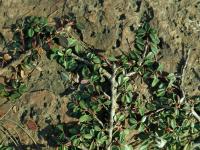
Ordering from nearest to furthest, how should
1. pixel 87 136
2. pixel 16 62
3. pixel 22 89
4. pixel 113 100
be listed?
pixel 87 136
pixel 113 100
pixel 22 89
pixel 16 62

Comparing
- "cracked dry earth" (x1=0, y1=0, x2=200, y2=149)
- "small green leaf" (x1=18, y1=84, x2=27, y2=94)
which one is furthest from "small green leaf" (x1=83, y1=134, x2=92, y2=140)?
"small green leaf" (x1=18, y1=84, x2=27, y2=94)

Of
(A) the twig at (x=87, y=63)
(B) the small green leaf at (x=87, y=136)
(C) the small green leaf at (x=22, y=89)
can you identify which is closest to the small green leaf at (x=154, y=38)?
(A) the twig at (x=87, y=63)

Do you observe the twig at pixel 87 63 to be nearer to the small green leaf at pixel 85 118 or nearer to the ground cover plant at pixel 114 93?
the ground cover plant at pixel 114 93

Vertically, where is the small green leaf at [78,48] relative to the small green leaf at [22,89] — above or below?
above

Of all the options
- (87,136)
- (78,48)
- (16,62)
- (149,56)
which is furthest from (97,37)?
(87,136)

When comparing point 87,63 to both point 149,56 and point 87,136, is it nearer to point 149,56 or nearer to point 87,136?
point 149,56

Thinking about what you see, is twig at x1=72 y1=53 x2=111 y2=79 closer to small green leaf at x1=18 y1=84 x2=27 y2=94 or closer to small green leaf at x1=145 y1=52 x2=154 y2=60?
small green leaf at x1=145 y1=52 x2=154 y2=60
